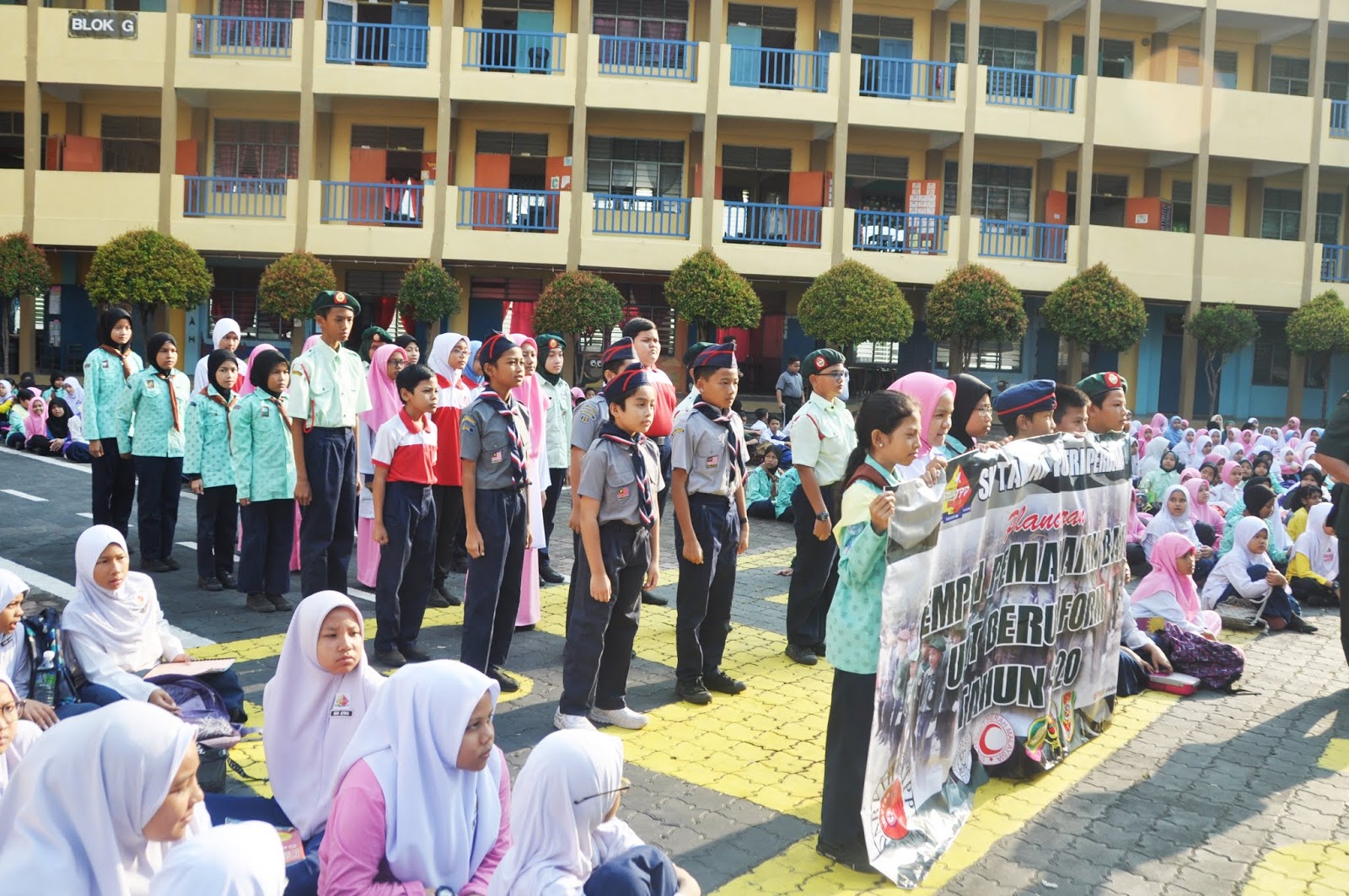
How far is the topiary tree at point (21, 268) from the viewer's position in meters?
19.7

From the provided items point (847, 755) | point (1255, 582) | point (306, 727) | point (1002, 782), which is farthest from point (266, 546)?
point (1255, 582)

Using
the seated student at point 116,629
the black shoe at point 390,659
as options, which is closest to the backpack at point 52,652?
the seated student at point 116,629

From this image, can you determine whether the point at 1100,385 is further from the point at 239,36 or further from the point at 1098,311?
the point at 239,36

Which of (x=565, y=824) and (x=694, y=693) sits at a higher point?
(x=565, y=824)

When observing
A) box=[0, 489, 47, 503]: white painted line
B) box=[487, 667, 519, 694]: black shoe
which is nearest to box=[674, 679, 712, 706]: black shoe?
box=[487, 667, 519, 694]: black shoe

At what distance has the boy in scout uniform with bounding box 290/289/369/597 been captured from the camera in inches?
265

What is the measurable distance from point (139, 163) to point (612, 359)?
19448mm

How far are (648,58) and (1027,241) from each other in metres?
8.58

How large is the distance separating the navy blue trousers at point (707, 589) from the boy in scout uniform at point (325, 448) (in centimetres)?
222

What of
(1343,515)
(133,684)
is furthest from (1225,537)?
(133,684)

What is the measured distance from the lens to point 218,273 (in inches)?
883

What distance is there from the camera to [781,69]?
22.4m

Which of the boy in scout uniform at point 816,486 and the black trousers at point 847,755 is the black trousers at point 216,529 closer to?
the boy in scout uniform at point 816,486

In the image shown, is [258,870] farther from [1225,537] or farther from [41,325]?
[41,325]
